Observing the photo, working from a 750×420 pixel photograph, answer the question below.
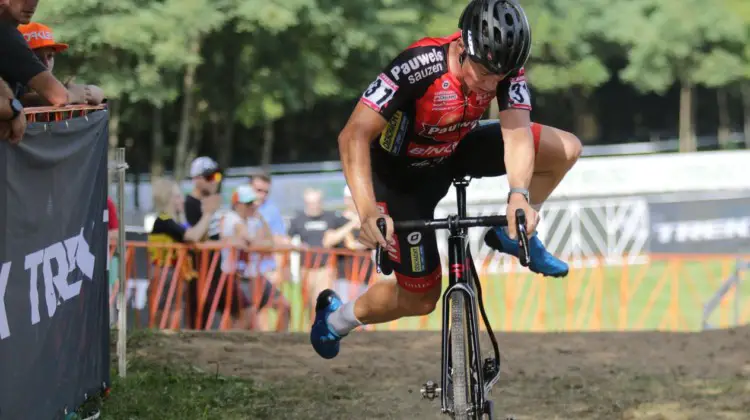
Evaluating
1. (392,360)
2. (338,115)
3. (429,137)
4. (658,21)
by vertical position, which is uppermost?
(658,21)

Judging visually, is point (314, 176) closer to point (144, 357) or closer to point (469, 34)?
point (144, 357)

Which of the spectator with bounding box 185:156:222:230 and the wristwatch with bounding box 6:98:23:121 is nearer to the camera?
the wristwatch with bounding box 6:98:23:121

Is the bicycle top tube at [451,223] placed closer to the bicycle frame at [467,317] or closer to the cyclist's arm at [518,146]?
the bicycle frame at [467,317]

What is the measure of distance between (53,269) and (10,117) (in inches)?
42.0

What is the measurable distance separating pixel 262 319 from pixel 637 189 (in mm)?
13786

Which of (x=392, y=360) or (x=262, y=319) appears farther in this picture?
(x=262, y=319)

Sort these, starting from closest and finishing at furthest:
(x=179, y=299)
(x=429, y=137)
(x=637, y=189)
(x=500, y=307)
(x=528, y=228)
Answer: (x=528, y=228)
(x=429, y=137)
(x=179, y=299)
(x=500, y=307)
(x=637, y=189)

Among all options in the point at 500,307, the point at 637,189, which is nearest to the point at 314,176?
the point at 637,189

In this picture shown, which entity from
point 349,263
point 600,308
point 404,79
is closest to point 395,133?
point 404,79

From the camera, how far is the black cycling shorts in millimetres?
6223

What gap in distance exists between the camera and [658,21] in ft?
129

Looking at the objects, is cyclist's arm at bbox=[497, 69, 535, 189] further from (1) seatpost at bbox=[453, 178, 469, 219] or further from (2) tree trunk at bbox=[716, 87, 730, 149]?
(2) tree trunk at bbox=[716, 87, 730, 149]

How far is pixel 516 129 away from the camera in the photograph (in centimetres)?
559

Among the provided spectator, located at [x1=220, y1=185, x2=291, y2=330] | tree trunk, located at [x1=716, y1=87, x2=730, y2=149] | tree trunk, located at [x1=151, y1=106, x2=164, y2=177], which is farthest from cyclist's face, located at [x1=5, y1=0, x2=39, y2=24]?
tree trunk, located at [x1=716, y1=87, x2=730, y2=149]
